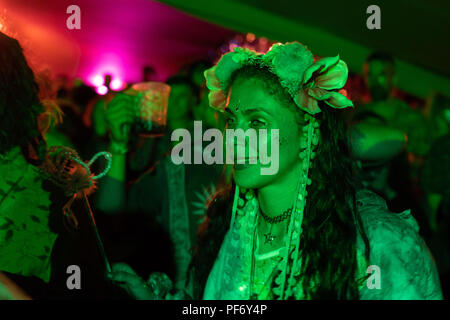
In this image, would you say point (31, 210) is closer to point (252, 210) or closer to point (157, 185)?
point (252, 210)

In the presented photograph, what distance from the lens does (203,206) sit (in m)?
2.79

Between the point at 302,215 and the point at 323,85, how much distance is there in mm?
473

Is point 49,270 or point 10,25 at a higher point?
point 10,25

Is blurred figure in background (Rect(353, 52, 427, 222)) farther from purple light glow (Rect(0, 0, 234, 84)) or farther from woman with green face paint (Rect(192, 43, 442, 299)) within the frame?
purple light glow (Rect(0, 0, 234, 84))

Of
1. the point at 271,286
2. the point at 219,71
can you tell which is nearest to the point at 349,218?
the point at 271,286

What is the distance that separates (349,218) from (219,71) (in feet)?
2.52

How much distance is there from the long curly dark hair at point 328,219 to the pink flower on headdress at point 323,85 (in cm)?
6

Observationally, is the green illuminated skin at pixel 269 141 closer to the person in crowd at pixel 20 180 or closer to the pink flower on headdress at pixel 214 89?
the pink flower on headdress at pixel 214 89

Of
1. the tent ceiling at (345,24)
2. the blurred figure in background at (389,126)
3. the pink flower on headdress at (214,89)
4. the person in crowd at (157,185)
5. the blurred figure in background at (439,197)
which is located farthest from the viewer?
the tent ceiling at (345,24)

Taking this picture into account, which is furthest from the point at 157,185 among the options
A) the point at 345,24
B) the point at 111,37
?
the point at 111,37

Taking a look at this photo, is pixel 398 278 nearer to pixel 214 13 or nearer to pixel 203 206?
pixel 203 206

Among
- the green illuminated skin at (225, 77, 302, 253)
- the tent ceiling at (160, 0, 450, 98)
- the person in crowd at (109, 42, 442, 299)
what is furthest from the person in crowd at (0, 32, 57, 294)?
the tent ceiling at (160, 0, 450, 98)

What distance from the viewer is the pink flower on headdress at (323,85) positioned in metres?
1.71

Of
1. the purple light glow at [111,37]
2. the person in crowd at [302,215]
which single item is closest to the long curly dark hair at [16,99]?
the purple light glow at [111,37]
